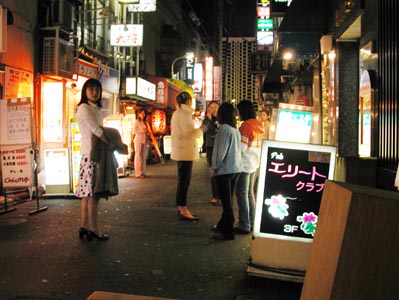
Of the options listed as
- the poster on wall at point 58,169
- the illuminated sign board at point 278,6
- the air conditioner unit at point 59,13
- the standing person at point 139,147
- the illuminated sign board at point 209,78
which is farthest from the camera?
the illuminated sign board at point 209,78

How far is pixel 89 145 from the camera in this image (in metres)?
6.01

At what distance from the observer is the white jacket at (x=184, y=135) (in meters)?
7.29

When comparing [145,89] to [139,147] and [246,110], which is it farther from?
Answer: [246,110]

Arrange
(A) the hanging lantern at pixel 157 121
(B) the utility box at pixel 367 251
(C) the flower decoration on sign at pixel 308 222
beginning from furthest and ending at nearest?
(A) the hanging lantern at pixel 157 121
(C) the flower decoration on sign at pixel 308 222
(B) the utility box at pixel 367 251

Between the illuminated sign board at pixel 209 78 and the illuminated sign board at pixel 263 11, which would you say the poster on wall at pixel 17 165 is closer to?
the illuminated sign board at pixel 263 11

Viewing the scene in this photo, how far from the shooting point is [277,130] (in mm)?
6953

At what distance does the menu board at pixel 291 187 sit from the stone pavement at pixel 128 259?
579 mm

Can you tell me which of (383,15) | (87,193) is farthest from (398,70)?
(87,193)

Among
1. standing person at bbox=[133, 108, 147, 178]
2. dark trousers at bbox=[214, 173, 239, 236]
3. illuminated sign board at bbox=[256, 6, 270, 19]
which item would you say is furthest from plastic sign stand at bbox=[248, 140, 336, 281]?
illuminated sign board at bbox=[256, 6, 270, 19]

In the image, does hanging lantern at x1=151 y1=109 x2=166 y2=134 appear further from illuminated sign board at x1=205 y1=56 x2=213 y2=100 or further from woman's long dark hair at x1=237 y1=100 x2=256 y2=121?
illuminated sign board at x1=205 y1=56 x2=213 y2=100

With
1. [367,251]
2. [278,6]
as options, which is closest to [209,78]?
[278,6]

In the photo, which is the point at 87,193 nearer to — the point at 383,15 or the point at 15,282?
the point at 15,282

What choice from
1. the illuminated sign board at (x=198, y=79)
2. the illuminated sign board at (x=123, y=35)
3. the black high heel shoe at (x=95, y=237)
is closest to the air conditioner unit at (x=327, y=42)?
the black high heel shoe at (x=95, y=237)

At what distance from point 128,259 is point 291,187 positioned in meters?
2.18
